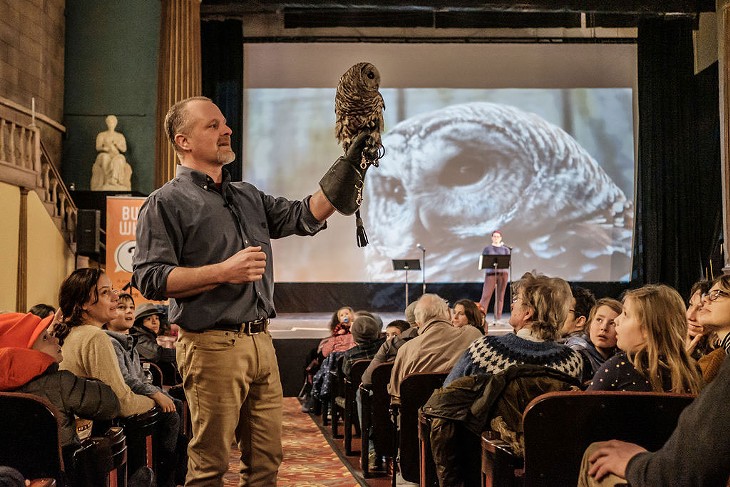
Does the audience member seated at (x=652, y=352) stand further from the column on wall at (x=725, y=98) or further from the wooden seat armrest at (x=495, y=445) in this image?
the column on wall at (x=725, y=98)

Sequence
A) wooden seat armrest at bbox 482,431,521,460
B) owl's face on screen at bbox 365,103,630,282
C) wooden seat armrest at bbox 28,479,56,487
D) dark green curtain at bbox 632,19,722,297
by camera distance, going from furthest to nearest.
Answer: dark green curtain at bbox 632,19,722,297 < owl's face on screen at bbox 365,103,630,282 < wooden seat armrest at bbox 482,431,521,460 < wooden seat armrest at bbox 28,479,56,487

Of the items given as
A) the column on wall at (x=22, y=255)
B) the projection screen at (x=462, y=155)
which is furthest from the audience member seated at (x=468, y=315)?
the projection screen at (x=462, y=155)

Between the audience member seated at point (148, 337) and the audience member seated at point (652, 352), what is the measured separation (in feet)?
11.4

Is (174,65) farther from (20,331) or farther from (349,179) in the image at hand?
(349,179)

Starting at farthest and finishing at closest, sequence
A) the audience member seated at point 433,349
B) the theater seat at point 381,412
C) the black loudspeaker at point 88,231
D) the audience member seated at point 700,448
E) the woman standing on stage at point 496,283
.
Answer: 1. the woman standing on stage at point 496,283
2. the black loudspeaker at point 88,231
3. the theater seat at point 381,412
4. the audience member seated at point 433,349
5. the audience member seated at point 700,448

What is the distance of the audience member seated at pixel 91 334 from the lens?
10.4ft

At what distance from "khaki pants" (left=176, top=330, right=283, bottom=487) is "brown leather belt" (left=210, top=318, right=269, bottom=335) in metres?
0.02

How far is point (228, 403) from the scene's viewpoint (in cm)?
220

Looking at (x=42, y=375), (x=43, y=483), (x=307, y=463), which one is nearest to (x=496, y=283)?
(x=307, y=463)

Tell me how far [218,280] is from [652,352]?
3.89 feet

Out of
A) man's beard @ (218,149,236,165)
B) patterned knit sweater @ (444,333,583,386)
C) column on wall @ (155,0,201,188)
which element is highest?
→ column on wall @ (155,0,201,188)

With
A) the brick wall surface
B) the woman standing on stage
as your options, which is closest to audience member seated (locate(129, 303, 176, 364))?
the brick wall surface

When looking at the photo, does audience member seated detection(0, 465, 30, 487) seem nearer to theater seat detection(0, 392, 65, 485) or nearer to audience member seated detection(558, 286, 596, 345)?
theater seat detection(0, 392, 65, 485)

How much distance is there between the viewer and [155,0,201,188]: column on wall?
11453mm
